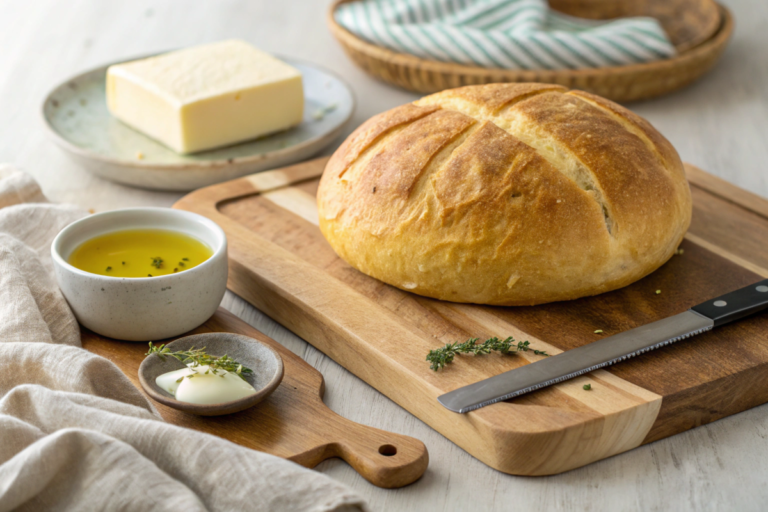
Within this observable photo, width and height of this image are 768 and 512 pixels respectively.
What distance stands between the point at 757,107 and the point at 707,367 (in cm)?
278

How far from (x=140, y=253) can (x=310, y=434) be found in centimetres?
82

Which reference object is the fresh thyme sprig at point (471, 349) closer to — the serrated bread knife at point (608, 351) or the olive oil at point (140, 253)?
the serrated bread knife at point (608, 351)

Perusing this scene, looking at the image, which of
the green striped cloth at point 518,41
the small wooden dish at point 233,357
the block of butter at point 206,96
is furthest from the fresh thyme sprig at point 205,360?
the green striped cloth at point 518,41

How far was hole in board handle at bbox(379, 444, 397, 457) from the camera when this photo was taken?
1830mm

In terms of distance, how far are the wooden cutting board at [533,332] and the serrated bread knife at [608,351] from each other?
32mm

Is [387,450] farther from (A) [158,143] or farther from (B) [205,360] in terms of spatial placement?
(A) [158,143]

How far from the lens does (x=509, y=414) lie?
5.98ft

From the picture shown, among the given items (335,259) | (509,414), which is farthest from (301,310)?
(509,414)

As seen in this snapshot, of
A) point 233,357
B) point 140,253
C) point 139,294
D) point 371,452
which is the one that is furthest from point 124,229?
point 371,452

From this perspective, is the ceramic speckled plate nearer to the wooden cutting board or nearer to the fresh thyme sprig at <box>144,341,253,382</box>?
the wooden cutting board

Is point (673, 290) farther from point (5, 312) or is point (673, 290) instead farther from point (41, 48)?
point (41, 48)

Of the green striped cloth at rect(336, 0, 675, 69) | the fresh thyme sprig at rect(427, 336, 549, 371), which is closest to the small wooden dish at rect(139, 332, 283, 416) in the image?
the fresh thyme sprig at rect(427, 336, 549, 371)

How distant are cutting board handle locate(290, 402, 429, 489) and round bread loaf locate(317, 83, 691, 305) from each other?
0.56m

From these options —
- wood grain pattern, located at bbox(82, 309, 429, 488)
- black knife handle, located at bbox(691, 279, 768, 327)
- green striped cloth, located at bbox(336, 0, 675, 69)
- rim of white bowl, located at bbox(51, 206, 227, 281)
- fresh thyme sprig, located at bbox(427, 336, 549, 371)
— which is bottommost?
wood grain pattern, located at bbox(82, 309, 429, 488)
